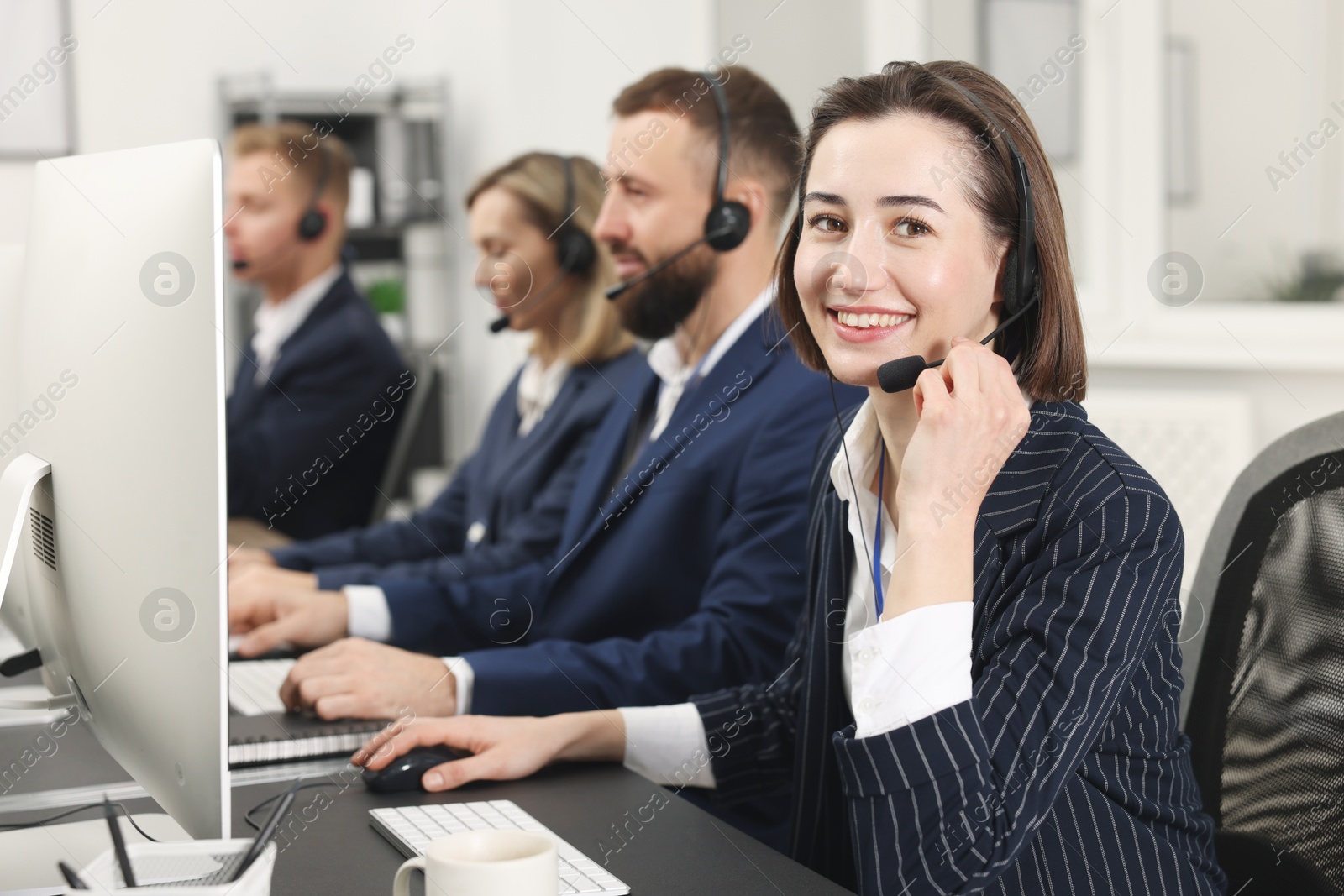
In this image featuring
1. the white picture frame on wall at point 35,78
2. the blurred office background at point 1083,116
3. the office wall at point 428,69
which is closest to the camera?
the blurred office background at point 1083,116

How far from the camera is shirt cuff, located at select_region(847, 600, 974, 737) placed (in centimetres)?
84

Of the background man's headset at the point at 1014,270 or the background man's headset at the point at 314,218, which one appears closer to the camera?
the background man's headset at the point at 1014,270

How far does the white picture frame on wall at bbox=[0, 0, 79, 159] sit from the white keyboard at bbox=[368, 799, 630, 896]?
137 inches

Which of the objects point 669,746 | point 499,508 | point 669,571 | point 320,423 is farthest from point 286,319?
point 669,746

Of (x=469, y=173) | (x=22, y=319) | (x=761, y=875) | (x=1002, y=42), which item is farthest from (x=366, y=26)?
(x=761, y=875)

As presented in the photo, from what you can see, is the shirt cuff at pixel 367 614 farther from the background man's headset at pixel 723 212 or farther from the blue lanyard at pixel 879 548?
the blue lanyard at pixel 879 548

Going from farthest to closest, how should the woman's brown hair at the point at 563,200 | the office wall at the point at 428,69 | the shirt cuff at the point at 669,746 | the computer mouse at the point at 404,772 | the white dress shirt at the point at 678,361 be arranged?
the office wall at the point at 428,69 < the woman's brown hair at the point at 563,200 < the white dress shirt at the point at 678,361 < the shirt cuff at the point at 669,746 < the computer mouse at the point at 404,772

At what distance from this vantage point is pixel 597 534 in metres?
1.57

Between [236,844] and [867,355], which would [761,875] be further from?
[867,355]

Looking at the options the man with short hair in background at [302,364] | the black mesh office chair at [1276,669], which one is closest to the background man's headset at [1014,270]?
the black mesh office chair at [1276,669]

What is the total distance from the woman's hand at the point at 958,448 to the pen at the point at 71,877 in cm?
57

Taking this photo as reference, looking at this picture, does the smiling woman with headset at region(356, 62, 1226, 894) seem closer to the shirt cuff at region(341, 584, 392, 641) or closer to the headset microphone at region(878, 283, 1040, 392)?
the headset microphone at region(878, 283, 1040, 392)

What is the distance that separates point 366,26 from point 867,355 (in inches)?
Answer: 150

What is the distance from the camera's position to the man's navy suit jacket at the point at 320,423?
269 cm
